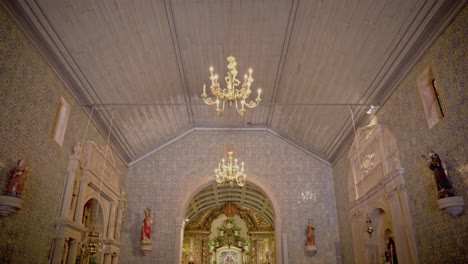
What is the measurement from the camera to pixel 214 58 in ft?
32.8

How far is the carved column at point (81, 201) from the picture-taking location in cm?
888

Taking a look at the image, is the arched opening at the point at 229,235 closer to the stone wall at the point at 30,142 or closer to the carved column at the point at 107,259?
the carved column at the point at 107,259

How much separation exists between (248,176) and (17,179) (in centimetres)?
852

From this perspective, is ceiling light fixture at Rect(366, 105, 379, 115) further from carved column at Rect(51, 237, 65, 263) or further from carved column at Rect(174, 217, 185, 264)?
carved column at Rect(51, 237, 65, 263)

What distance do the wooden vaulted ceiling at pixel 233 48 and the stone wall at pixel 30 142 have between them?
426 mm

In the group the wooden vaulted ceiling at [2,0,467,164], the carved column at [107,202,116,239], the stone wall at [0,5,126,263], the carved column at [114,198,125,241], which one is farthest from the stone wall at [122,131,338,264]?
the stone wall at [0,5,126,263]

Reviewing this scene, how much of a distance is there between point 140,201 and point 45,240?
5.65 m

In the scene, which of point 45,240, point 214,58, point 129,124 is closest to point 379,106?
point 214,58

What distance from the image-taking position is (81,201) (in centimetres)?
904

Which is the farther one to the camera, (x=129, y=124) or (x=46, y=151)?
(x=129, y=124)

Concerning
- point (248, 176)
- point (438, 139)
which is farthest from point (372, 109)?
point (248, 176)

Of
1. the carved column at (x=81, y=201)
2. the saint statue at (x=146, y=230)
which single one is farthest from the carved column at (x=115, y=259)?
the carved column at (x=81, y=201)

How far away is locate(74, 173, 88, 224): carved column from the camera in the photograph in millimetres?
8878

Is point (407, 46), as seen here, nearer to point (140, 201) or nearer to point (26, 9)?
point (26, 9)
